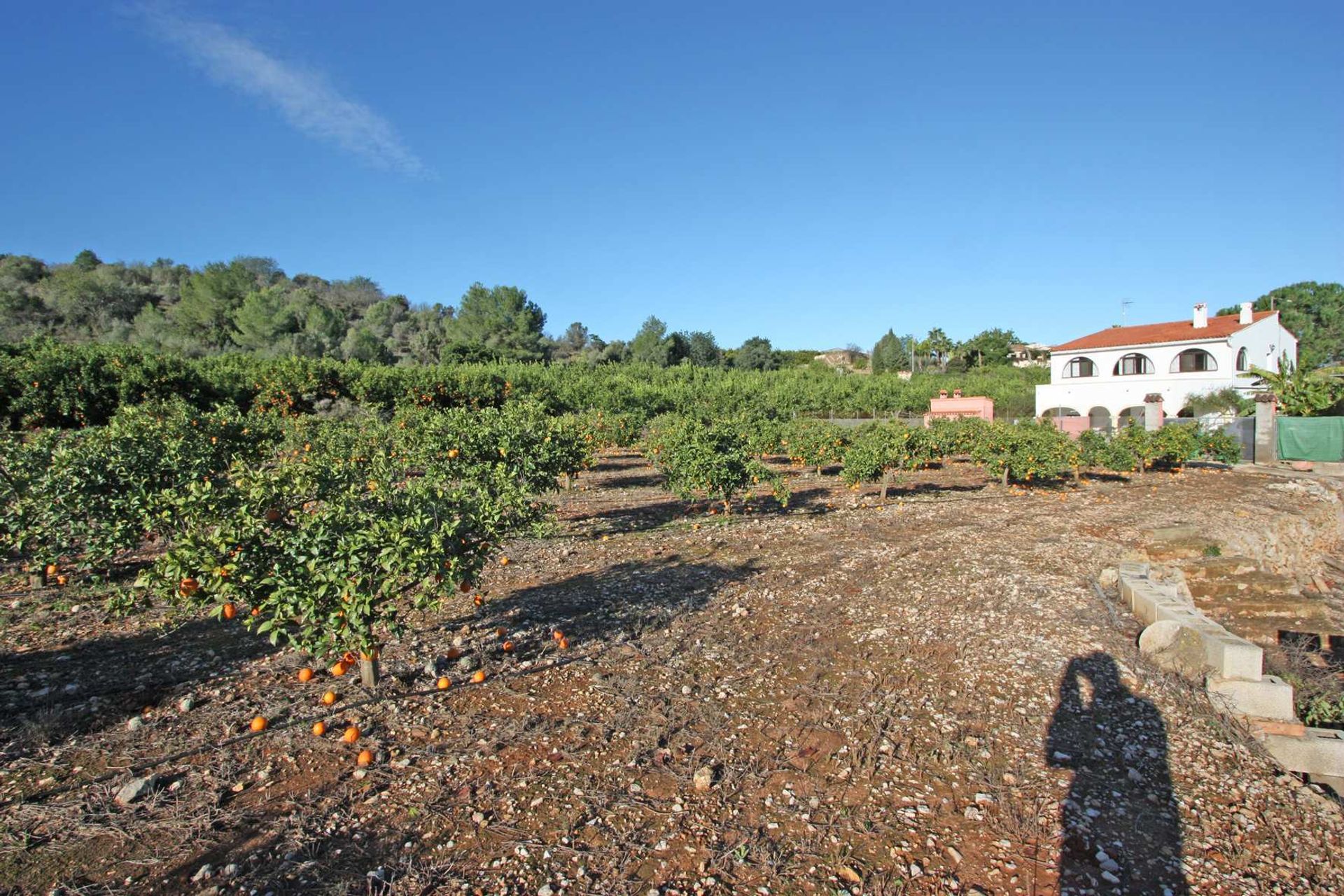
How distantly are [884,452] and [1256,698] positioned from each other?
820 cm

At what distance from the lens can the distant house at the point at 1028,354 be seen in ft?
226

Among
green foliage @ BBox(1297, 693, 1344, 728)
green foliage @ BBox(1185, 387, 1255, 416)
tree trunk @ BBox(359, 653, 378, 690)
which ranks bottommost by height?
green foliage @ BBox(1297, 693, 1344, 728)

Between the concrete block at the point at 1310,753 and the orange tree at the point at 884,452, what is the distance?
8.44 m

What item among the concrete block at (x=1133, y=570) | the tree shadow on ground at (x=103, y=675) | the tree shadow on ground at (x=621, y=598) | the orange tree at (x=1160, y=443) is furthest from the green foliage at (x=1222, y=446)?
the tree shadow on ground at (x=103, y=675)

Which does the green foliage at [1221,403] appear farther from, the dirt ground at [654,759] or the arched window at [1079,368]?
the dirt ground at [654,759]

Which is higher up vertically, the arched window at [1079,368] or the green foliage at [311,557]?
the arched window at [1079,368]

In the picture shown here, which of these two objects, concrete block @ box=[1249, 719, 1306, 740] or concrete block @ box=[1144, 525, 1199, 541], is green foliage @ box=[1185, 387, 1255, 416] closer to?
concrete block @ box=[1144, 525, 1199, 541]

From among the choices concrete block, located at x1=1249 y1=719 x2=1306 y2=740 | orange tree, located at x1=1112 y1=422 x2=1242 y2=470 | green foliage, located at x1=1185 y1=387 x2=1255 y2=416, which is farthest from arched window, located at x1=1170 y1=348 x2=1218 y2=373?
concrete block, located at x1=1249 y1=719 x2=1306 y2=740

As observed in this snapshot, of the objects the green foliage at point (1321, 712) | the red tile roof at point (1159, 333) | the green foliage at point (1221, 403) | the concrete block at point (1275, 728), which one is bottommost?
the green foliage at point (1321, 712)

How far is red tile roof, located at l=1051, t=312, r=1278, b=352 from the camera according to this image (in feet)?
115

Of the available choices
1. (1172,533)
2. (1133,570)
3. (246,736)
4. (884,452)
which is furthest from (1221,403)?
(246,736)

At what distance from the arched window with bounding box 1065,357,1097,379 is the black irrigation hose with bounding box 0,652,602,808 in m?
41.7

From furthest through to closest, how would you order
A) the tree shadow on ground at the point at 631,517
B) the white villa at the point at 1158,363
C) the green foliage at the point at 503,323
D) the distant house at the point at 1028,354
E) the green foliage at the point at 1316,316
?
the distant house at the point at 1028,354
the green foliage at the point at 1316,316
the green foliage at the point at 503,323
the white villa at the point at 1158,363
the tree shadow on ground at the point at 631,517

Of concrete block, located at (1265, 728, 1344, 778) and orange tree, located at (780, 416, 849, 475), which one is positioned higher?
orange tree, located at (780, 416, 849, 475)
